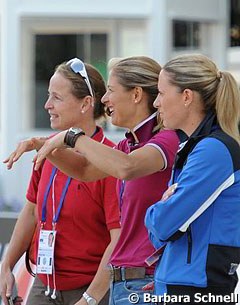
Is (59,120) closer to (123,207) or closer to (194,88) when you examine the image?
(123,207)

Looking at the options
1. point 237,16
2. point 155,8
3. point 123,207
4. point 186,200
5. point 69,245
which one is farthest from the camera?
point 237,16

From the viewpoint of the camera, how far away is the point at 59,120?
4.20 meters

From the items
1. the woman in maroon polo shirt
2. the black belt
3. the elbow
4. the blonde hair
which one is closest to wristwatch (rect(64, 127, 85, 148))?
the woman in maroon polo shirt

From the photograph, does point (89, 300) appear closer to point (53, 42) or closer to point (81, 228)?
point (81, 228)

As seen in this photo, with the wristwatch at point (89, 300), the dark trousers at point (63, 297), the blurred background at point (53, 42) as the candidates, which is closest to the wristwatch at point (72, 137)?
the wristwatch at point (89, 300)

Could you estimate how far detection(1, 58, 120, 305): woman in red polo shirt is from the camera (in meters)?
4.15

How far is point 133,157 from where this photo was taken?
3475 mm

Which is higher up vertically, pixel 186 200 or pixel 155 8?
pixel 155 8

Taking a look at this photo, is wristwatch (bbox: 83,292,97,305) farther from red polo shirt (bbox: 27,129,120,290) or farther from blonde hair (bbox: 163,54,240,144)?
blonde hair (bbox: 163,54,240,144)

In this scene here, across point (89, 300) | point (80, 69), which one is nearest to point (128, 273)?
point (89, 300)

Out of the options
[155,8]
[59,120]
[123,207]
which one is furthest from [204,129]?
[155,8]

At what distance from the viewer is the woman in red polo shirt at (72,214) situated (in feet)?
13.6

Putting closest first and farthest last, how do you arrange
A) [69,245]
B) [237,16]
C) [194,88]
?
[194,88], [69,245], [237,16]

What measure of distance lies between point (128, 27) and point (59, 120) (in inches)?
415
